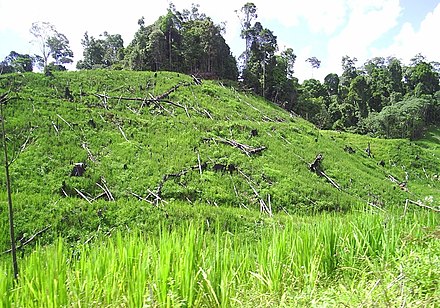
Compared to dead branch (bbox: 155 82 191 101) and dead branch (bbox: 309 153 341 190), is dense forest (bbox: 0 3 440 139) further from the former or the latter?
dead branch (bbox: 309 153 341 190)

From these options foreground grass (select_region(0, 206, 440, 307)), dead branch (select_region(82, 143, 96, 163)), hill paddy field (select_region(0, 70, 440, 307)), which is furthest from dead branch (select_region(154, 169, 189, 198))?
foreground grass (select_region(0, 206, 440, 307))

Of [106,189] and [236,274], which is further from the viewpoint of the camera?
[106,189]

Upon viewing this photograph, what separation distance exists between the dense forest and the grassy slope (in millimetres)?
8436

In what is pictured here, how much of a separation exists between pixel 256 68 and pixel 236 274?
43147 millimetres

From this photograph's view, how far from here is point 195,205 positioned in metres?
12.0

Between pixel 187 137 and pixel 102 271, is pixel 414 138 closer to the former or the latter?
pixel 187 137

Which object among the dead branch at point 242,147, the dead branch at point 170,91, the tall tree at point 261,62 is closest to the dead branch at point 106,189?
the dead branch at point 242,147

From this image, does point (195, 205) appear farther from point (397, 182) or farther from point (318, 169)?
point (397, 182)

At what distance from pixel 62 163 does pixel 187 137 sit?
614 centimetres

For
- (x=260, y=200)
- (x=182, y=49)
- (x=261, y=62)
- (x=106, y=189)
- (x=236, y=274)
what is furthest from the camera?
(x=261, y=62)

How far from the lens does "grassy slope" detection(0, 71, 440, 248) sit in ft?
36.6

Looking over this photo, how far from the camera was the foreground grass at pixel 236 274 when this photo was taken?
3197 millimetres

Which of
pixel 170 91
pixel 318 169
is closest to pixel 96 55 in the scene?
pixel 170 91

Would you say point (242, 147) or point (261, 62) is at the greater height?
point (261, 62)
